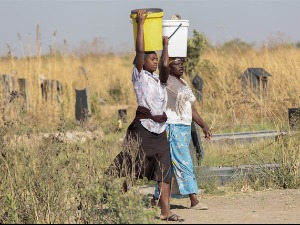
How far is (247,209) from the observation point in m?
8.96

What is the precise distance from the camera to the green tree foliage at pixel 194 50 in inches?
859

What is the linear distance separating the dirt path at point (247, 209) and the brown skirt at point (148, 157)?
51cm

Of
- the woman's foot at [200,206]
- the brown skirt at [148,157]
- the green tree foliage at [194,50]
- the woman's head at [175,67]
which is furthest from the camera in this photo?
the green tree foliage at [194,50]

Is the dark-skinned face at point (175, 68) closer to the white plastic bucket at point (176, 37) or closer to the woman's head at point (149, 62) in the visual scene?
the white plastic bucket at point (176, 37)

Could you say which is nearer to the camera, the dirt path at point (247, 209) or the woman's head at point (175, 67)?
the dirt path at point (247, 209)

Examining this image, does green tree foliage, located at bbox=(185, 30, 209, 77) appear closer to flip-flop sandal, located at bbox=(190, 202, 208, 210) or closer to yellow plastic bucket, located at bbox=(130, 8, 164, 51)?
flip-flop sandal, located at bbox=(190, 202, 208, 210)

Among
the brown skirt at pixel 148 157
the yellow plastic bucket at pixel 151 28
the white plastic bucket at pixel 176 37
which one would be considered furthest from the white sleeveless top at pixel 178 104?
the yellow plastic bucket at pixel 151 28

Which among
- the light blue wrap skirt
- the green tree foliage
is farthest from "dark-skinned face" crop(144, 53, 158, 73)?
the green tree foliage

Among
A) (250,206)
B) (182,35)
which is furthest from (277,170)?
(182,35)

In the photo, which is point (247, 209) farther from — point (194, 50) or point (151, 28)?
point (194, 50)

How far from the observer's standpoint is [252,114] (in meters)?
17.3

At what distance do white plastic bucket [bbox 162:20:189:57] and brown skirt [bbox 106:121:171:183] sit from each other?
3.45 ft

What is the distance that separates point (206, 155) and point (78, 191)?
4560 mm

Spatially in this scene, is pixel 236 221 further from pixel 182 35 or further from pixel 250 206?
pixel 182 35
